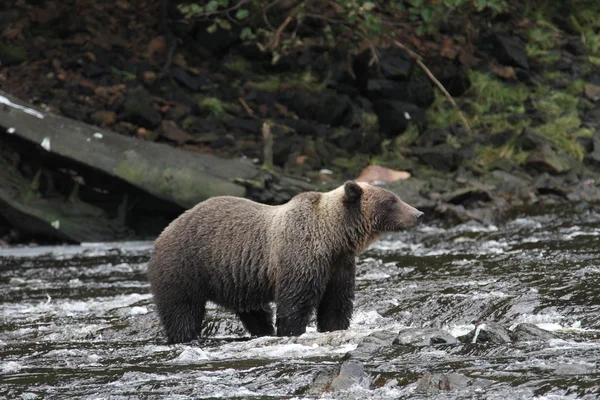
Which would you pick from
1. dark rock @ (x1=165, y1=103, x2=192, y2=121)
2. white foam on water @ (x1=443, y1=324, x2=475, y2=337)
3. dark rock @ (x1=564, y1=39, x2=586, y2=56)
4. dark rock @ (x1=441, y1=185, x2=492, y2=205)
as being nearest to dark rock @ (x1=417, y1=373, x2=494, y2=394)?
white foam on water @ (x1=443, y1=324, x2=475, y2=337)

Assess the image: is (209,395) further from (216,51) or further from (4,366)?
(216,51)

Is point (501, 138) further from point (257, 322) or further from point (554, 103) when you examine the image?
point (257, 322)

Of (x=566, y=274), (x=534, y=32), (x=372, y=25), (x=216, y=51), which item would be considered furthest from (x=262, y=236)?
(x=534, y=32)

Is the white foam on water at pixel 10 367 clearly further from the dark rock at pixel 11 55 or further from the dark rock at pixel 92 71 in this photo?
the dark rock at pixel 11 55

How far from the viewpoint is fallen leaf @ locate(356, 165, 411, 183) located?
1758 cm

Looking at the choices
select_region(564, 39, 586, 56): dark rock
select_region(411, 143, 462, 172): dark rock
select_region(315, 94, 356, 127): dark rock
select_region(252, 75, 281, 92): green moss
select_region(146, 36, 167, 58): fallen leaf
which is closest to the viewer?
select_region(411, 143, 462, 172): dark rock

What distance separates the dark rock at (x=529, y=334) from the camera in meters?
7.76

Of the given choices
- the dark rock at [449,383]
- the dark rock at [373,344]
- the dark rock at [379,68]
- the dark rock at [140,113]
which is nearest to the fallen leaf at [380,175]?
the dark rock at [379,68]

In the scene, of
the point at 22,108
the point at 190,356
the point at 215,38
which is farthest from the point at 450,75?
the point at 190,356

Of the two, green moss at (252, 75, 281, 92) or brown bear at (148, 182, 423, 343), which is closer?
brown bear at (148, 182, 423, 343)

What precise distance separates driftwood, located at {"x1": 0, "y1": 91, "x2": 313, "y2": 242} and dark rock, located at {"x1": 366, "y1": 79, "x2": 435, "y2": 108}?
4611mm

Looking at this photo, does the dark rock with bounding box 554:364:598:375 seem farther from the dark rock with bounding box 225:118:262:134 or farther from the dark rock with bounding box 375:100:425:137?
the dark rock with bounding box 375:100:425:137

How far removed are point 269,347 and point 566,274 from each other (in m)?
3.76

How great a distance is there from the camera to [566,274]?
10688 mm
